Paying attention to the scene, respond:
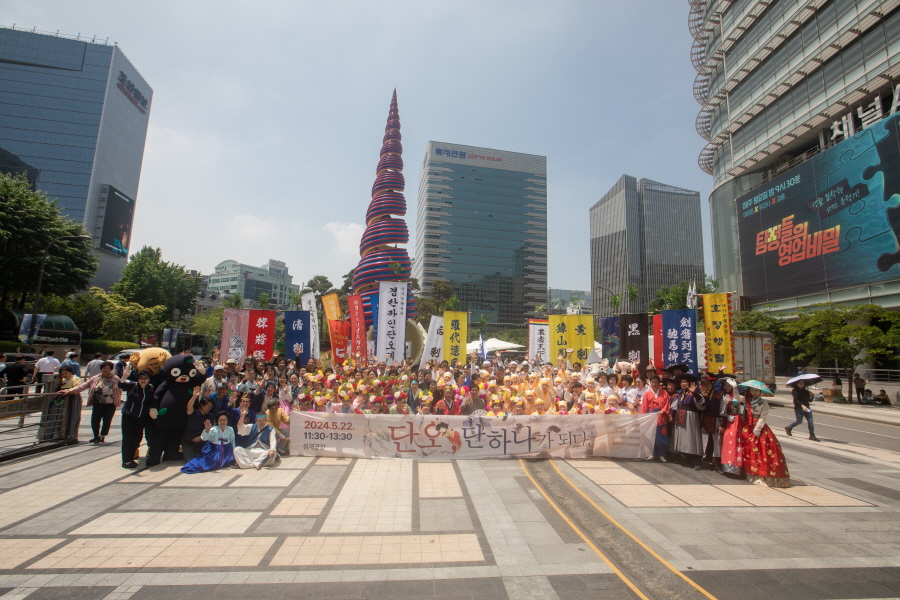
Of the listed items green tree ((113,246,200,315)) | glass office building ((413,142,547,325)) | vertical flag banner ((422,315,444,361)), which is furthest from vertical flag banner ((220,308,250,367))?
glass office building ((413,142,547,325))

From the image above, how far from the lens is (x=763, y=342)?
21.9 m

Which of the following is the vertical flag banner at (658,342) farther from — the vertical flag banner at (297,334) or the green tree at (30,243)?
the green tree at (30,243)

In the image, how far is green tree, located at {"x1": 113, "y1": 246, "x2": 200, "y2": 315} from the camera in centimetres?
4731

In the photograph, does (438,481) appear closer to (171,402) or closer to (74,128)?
(171,402)

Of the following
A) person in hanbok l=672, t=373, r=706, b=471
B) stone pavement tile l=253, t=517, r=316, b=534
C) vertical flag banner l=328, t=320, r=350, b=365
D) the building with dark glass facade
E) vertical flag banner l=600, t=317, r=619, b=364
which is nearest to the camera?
stone pavement tile l=253, t=517, r=316, b=534

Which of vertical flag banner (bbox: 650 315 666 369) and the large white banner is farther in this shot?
vertical flag banner (bbox: 650 315 666 369)

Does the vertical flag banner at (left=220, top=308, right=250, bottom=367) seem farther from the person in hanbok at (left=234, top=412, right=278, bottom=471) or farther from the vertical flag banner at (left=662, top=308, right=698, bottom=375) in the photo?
the vertical flag banner at (left=662, top=308, right=698, bottom=375)

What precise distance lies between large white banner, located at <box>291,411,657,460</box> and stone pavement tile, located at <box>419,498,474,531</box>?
2.24 metres

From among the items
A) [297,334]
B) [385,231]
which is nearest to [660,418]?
[297,334]

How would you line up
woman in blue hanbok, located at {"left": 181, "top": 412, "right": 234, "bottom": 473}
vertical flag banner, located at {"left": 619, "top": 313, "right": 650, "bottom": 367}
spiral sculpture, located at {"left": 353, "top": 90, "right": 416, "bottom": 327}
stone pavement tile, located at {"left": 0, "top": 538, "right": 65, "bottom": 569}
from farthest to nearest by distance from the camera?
spiral sculpture, located at {"left": 353, "top": 90, "right": 416, "bottom": 327}, vertical flag banner, located at {"left": 619, "top": 313, "right": 650, "bottom": 367}, woman in blue hanbok, located at {"left": 181, "top": 412, "right": 234, "bottom": 473}, stone pavement tile, located at {"left": 0, "top": 538, "right": 65, "bottom": 569}

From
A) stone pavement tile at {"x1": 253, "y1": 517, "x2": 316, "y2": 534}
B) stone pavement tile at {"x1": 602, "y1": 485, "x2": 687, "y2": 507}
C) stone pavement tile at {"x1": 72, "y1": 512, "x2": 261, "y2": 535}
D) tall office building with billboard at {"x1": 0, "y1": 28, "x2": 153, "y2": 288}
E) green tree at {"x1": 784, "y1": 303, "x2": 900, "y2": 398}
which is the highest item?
tall office building with billboard at {"x1": 0, "y1": 28, "x2": 153, "y2": 288}

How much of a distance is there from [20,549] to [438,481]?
5098 millimetres

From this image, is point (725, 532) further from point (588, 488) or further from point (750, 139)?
point (750, 139)

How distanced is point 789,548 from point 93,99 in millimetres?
103262
